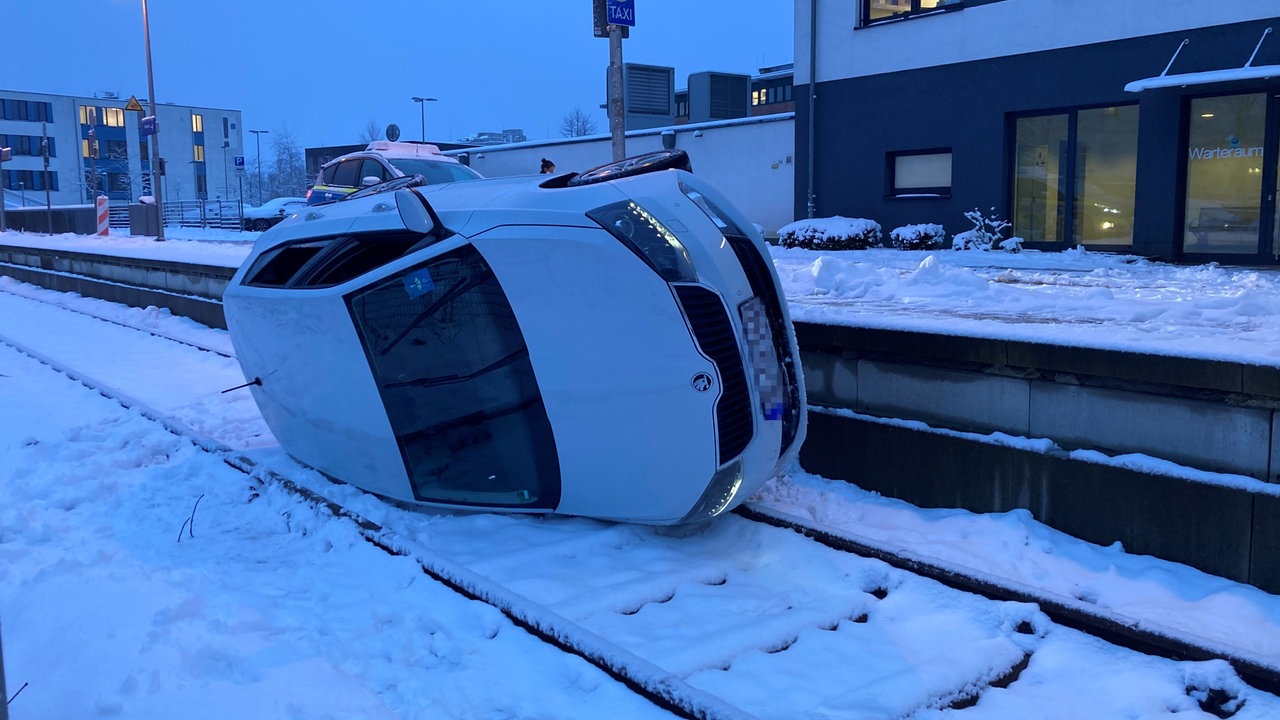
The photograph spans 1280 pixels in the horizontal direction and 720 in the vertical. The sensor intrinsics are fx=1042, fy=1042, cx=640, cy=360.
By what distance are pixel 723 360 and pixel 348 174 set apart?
14.4 m

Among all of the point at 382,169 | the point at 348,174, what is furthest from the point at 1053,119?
the point at 348,174

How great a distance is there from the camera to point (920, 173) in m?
20.4

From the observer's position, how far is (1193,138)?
16.0 meters

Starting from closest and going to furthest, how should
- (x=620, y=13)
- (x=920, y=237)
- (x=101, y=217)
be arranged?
(x=620, y=13) → (x=920, y=237) → (x=101, y=217)

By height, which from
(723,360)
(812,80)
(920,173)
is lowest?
(723,360)

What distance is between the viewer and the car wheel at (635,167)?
5012 millimetres

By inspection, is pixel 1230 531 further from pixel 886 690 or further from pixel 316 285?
pixel 316 285

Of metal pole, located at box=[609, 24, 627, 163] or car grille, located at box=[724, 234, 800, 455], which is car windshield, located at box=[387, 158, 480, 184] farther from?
car grille, located at box=[724, 234, 800, 455]

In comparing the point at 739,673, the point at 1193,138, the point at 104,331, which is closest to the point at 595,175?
the point at 739,673

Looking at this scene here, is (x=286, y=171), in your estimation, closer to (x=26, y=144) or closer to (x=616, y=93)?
(x=26, y=144)

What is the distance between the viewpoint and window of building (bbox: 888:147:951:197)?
20.0 meters

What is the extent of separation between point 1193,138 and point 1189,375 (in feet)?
43.0

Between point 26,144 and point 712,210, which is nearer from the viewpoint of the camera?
point 712,210

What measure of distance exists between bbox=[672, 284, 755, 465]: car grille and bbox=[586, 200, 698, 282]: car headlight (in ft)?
0.25
